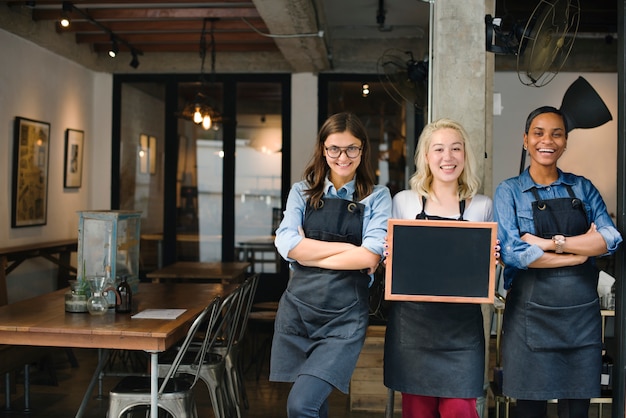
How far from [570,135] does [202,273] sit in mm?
4586

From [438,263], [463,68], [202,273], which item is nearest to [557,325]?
[438,263]

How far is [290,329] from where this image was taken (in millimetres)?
3025

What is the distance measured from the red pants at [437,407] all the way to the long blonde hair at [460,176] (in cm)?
82

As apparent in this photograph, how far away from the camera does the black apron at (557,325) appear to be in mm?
2965

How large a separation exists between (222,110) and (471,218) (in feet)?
21.1

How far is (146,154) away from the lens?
9.16 m

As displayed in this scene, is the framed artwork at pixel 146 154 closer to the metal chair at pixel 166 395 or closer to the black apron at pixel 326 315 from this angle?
the metal chair at pixel 166 395

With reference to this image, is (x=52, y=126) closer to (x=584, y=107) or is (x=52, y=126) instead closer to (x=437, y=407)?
(x=584, y=107)

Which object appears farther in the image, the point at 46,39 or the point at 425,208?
the point at 46,39

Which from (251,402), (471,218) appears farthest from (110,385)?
(471,218)

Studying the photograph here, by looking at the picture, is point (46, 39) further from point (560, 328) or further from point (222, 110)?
point (560, 328)

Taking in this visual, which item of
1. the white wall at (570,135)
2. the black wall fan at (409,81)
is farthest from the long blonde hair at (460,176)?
the white wall at (570,135)

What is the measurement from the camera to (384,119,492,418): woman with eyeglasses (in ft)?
9.55

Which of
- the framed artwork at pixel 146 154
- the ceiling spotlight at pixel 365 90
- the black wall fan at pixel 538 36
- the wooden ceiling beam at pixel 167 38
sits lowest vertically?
the framed artwork at pixel 146 154
